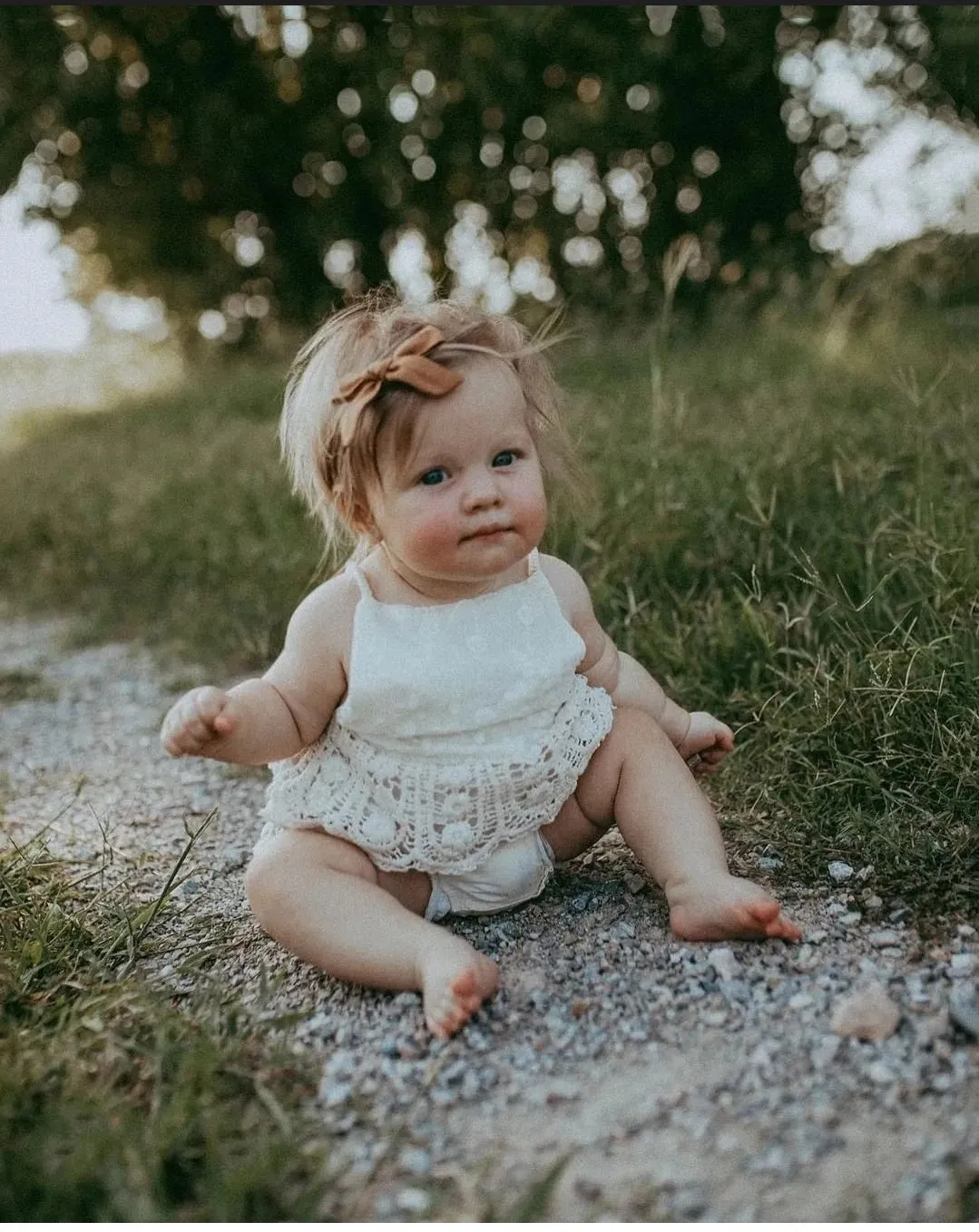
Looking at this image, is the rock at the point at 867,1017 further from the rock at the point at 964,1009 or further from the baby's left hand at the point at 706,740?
the baby's left hand at the point at 706,740

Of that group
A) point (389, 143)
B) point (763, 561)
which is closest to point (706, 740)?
point (763, 561)

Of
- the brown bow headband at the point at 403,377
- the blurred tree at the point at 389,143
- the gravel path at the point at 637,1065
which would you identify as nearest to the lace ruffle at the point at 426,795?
the gravel path at the point at 637,1065

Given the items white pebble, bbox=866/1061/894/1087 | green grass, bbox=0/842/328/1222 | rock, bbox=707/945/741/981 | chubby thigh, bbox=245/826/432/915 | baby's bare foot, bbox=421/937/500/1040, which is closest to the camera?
green grass, bbox=0/842/328/1222

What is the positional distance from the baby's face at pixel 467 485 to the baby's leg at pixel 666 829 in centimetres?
39

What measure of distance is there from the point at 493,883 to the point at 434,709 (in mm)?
307

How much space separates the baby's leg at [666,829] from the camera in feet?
5.87

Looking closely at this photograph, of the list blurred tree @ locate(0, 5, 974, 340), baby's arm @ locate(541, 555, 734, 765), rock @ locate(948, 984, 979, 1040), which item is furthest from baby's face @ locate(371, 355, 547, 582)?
blurred tree @ locate(0, 5, 974, 340)

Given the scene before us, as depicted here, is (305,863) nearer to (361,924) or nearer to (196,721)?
(361,924)

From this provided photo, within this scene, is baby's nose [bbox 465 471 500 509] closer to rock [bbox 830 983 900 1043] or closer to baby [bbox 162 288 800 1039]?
baby [bbox 162 288 800 1039]

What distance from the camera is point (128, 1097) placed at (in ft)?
4.97

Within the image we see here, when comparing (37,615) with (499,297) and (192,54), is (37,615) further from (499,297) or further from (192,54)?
(192,54)

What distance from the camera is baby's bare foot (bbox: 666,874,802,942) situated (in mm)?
1764

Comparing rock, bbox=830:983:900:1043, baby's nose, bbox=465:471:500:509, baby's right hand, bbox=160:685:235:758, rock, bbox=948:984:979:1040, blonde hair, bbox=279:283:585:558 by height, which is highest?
blonde hair, bbox=279:283:585:558

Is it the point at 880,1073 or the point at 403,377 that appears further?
the point at 403,377
